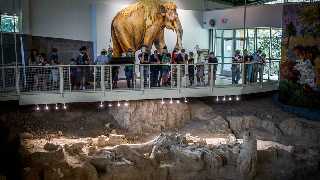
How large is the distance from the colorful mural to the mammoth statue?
531 centimetres

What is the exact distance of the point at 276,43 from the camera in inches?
Answer: 1001

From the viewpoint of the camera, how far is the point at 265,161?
20578 mm

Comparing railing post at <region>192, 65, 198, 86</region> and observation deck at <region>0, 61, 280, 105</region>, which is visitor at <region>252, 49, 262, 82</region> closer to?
observation deck at <region>0, 61, 280, 105</region>

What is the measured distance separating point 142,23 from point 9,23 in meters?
6.24

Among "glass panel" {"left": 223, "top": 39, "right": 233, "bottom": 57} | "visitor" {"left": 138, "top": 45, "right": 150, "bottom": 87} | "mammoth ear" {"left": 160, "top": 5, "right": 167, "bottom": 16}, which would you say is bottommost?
"visitor" {"left": 138, "top": 45, "right": 150, "bottom": 87}

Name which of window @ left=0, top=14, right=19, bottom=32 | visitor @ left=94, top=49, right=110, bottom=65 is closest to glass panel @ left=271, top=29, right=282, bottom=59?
visitor @ left=94, top=49, right=110, bottom=65

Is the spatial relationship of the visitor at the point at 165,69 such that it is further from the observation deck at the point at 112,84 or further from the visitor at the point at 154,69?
the visitor at the point at 154,69

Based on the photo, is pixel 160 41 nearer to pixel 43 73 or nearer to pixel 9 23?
pixel 43 73

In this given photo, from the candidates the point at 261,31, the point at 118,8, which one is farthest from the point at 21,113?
the point at 261,31

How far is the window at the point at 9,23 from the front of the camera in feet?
75.4

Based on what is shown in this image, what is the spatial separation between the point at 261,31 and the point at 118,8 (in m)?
7.61

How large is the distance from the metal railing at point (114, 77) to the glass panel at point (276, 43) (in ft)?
4.45

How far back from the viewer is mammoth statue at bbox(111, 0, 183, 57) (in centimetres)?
2431

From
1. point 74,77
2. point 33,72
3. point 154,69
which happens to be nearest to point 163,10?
point 154,69
